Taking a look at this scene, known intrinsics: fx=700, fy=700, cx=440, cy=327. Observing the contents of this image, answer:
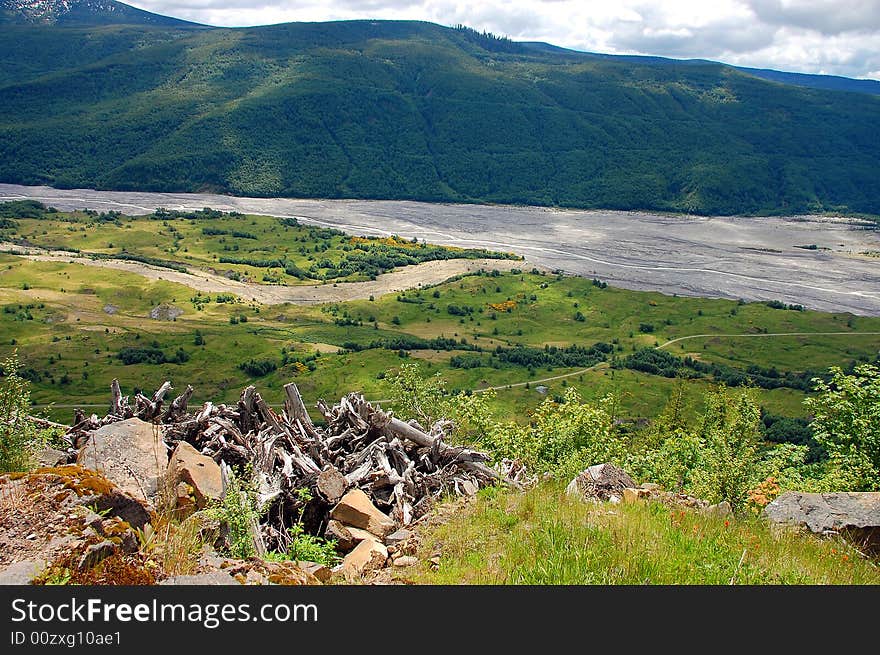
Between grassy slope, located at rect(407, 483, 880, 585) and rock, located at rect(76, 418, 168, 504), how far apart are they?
21.2ft

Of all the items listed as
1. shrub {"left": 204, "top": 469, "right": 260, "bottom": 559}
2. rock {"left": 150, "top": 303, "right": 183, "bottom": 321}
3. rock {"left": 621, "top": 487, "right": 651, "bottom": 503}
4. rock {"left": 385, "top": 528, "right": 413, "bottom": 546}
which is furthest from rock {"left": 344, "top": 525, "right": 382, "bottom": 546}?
rock {"left": 150, "top": 303, "right": 183, "bottom": 321}

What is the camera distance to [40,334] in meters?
111

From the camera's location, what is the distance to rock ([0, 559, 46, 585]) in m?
8.12

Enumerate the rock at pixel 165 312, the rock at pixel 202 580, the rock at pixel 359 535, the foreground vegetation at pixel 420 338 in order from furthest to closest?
1. the rock at pixel 165 312
2. the foreground vegetation at pixel 420 338
3. the rock at pixel 359 535
4. the rock at pixel 202 580

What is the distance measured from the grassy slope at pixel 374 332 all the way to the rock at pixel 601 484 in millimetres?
65726

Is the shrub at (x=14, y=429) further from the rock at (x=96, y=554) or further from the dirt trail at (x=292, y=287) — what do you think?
the dirt trail at (x=292, y=287)

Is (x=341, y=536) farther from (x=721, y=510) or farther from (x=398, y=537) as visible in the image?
(x=721, y=510)

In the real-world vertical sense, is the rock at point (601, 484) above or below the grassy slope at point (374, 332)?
above

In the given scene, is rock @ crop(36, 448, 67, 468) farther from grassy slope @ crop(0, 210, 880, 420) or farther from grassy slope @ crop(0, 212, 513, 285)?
grassy slope @ crop(0, 212, 513, 285)

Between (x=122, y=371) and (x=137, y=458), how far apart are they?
90.6 meters

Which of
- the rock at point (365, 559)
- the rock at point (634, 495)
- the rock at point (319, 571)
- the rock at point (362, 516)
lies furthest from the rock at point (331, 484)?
the rock at point (634, 495)

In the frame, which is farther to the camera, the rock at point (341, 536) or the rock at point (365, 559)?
the rock at point (341, 536)

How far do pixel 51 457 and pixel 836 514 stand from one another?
1732cm

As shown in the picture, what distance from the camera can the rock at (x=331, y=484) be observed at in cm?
1631
